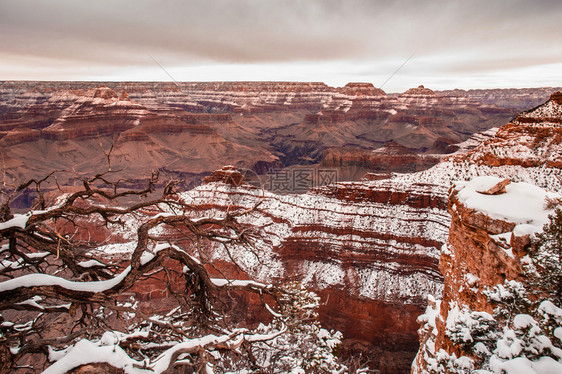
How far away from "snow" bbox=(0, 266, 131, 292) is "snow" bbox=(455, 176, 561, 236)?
636cm

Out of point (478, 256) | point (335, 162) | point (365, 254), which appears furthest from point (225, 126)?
point (478, 256)

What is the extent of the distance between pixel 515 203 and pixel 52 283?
26.1 feet

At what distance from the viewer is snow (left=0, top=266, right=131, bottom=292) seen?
335 cm

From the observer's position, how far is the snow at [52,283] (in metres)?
3.35

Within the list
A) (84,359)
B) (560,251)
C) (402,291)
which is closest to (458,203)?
(560,251)

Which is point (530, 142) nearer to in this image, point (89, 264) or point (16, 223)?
point (89, 264)

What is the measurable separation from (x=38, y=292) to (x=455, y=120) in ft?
525

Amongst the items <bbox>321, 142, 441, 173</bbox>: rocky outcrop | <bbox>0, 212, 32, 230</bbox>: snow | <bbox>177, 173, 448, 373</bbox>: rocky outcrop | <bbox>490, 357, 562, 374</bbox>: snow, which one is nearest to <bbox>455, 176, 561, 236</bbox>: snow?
<bbox>490, 357, 562, 374</bbox>: snow

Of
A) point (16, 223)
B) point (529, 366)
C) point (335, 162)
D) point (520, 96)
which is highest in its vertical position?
point (520, 96)

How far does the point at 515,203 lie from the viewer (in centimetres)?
632

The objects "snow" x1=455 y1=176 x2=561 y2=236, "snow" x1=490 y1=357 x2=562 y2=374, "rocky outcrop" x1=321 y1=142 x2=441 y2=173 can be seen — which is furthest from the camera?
"rocky outcrop" x1=321 y1=142 x2=441 y2=173

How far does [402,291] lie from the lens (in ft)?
63.3

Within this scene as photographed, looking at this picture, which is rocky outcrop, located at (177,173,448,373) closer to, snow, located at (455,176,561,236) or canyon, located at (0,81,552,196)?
snow, located at (455,176,561,236)

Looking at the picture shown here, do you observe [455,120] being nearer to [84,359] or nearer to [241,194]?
[241,194]
